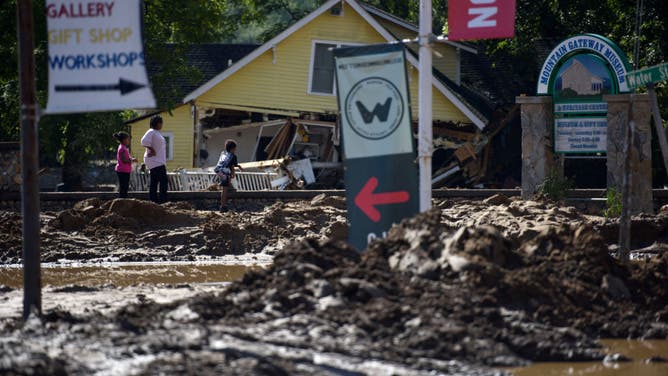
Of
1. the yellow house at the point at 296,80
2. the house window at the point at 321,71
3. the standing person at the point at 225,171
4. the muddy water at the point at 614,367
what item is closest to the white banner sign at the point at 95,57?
the muddy water at the point at 614,367

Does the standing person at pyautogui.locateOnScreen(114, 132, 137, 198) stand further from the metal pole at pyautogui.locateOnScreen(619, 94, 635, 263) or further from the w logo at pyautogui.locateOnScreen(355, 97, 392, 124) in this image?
the metal pole at pyautogui.locateOnScreen(619, 94, 635, 263)

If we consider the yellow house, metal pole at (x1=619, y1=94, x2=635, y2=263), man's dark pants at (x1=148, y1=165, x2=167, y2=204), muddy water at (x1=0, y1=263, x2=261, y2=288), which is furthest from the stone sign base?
the yellow house

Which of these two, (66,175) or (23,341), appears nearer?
(23,341)

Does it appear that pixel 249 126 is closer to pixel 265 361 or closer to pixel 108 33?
pixel 108 33

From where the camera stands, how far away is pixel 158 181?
21.8m

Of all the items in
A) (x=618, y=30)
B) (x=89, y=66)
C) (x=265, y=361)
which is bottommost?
(x=265, y=361)

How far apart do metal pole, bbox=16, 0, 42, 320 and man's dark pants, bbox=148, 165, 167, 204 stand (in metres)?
10.8

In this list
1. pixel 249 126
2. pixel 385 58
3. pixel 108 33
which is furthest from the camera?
pixel 249 126

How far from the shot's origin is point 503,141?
36.2 meters

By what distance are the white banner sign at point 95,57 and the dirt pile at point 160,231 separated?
7.57 metres

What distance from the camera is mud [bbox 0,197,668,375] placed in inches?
344

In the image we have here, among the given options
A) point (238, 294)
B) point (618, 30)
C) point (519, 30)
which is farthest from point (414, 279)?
point (519, 30)

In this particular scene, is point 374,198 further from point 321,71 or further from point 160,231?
point 321,71

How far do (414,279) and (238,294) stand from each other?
1.62 metres
